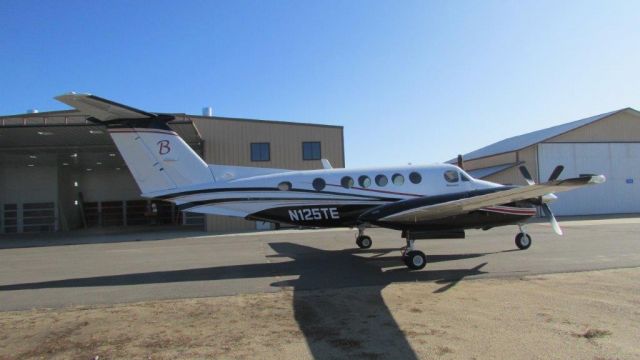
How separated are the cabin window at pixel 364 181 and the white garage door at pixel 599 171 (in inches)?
972

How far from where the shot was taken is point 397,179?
13219 mm

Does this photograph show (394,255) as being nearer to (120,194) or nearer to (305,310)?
(305,310)

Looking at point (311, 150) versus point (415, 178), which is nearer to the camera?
point (415, 178)

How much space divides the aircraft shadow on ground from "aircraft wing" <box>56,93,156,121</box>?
13.5ft

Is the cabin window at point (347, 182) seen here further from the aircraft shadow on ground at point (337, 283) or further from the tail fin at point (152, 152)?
the tail fin at point (152, 152)

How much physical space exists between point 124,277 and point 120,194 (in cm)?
3318

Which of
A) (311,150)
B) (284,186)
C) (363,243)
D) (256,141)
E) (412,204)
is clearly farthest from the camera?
(311,150)

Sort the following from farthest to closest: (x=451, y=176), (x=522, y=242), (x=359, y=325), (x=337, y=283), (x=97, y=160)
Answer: (x=97, y=160) → (x=522, y=242) → (x=451, y=176) → (x=337, y=283) → (x=359, y=325)

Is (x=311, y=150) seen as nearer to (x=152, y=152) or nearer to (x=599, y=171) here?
(x=152, y=152)

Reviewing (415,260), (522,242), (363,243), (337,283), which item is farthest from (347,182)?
(522,242)

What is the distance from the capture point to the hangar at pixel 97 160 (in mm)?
25000

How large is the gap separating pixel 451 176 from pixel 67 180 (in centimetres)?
3492

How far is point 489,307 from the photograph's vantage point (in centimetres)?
704

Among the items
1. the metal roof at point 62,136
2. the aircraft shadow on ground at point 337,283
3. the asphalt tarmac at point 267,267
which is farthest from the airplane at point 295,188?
the metal roof at point 62,136
